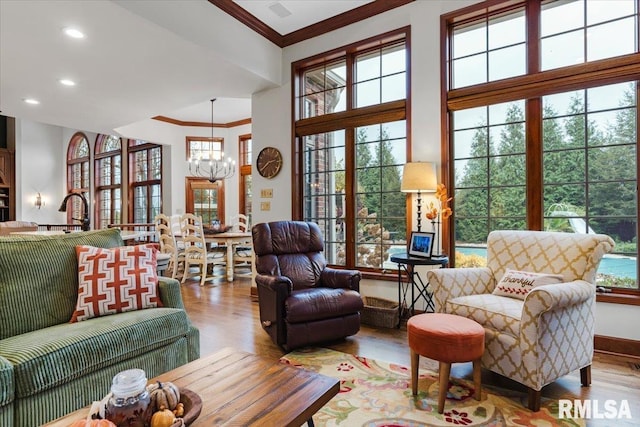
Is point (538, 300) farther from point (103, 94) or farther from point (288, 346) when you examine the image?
point (103, 94)

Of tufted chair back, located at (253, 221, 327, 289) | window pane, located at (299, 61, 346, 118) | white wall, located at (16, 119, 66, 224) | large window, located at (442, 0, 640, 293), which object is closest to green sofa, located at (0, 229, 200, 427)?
tufted chair back, located at (253, 221, 327, 289)

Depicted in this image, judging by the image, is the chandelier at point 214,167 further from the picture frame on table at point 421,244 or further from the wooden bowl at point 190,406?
the wooden bowl at point 190,406

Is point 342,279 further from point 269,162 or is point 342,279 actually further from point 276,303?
point 269,162

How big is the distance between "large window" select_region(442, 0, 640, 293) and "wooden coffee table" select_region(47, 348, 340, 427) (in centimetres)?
254

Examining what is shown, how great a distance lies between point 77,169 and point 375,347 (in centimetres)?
1128

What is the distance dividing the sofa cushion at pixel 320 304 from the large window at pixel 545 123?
128 cm

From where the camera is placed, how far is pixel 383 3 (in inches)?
151

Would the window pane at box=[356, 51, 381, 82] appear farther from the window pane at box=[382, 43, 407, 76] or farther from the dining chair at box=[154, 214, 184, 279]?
the dining chair at box=[154, 214, 184, 279]

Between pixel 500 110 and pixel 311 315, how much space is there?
259 cm

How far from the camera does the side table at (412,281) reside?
3.21m

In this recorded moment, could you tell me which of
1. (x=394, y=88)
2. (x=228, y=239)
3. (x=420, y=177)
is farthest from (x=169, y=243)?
(x=420, y=177)

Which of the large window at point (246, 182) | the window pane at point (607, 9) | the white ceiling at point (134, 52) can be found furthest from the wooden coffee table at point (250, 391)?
the large window at point (246, 182)

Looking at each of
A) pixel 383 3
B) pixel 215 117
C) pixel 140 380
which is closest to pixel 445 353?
pixel 140 380

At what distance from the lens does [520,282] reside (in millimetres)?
2500
